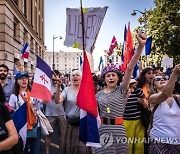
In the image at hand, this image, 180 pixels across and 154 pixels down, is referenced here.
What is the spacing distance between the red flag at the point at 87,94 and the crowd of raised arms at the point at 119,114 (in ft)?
0.72

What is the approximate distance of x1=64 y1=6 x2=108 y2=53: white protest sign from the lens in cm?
473

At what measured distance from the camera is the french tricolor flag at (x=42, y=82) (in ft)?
16.5

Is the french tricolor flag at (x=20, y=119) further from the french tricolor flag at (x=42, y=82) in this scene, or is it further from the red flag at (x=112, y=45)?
the red flag at (x=112, y=45)

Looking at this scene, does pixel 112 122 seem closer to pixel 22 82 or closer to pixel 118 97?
pixel 118 97

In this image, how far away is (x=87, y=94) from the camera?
4.18m

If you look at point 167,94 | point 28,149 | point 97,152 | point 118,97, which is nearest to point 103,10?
point 118,97

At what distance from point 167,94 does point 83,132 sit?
3.81 ft

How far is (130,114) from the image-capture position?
5.40 metres

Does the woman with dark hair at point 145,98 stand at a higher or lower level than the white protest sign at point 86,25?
lower

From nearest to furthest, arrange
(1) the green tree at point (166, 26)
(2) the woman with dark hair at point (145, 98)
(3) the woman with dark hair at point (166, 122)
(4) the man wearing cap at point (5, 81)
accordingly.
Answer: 1. (3) the woman with dark hair at point (166, 122)
2. (2) the woman with dark hair at point (145, 98)
3. (4) the man wearing cap at point (5, 81)
4. (1) the green tree at point (166, 26)

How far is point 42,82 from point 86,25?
105cm

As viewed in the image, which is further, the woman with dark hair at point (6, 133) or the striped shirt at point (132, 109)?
the striped shirt at point (132, 109)

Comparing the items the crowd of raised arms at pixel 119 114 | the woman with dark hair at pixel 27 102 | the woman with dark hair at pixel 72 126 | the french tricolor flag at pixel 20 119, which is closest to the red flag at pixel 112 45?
the crowd of raised arms at pixel 119 114

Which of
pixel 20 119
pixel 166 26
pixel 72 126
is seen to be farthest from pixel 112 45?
pixel 20 119
